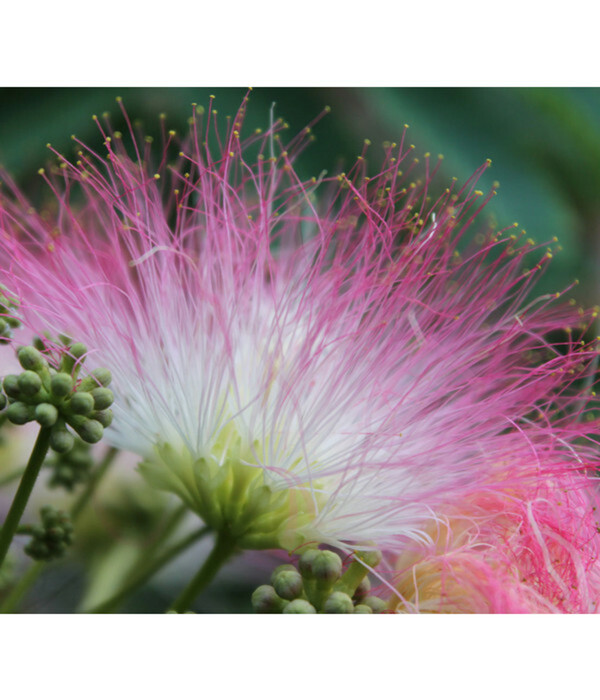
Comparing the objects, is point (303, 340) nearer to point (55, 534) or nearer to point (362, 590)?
point (362, 590)

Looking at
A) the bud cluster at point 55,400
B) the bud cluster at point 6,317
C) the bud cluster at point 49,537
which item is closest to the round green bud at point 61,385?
the bud cluster at point 55,400

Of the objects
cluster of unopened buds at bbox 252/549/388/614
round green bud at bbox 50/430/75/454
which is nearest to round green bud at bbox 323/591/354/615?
cluster of unopened buds at bbox 252/549/388/614

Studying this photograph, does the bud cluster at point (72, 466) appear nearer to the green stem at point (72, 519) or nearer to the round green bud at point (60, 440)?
the green stem at point (72, 519)

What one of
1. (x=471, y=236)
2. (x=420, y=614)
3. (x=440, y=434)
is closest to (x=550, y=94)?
(x=471, y=236)

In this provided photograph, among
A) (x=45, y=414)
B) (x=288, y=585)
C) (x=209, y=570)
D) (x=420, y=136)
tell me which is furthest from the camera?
(x=420, y=136)

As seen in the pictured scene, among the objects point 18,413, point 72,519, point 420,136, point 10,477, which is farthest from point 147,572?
point 420,136

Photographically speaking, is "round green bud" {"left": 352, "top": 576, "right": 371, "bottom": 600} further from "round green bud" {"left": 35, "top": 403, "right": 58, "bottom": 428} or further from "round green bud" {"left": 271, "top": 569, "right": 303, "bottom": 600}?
"round green bud" {"left": 35, "top": 403, "right": 58, "bottom": 428}
